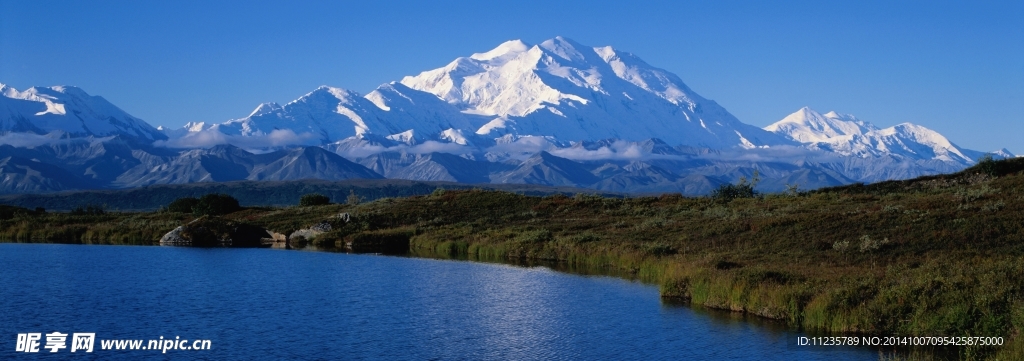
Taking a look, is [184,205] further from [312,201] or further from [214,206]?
[312,201]

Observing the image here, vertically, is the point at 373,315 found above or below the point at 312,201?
below

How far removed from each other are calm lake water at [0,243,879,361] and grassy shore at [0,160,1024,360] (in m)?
2.44

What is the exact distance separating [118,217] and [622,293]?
236ft

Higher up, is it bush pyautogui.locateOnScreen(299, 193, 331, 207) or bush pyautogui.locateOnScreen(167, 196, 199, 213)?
bush pyautogui.locateOnScreen(299, 193, 331, 207)

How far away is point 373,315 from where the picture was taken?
Answer: 3900cm

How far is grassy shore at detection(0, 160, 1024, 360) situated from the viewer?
3428 cm

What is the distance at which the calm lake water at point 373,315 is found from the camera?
3231cm

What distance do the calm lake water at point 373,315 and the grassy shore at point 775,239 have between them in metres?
2.44

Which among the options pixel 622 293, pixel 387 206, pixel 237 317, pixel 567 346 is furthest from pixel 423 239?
pixel 567 346

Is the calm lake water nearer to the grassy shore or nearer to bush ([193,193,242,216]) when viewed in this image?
the grassy shore

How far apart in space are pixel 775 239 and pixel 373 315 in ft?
85.7

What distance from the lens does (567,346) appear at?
1320 inches
